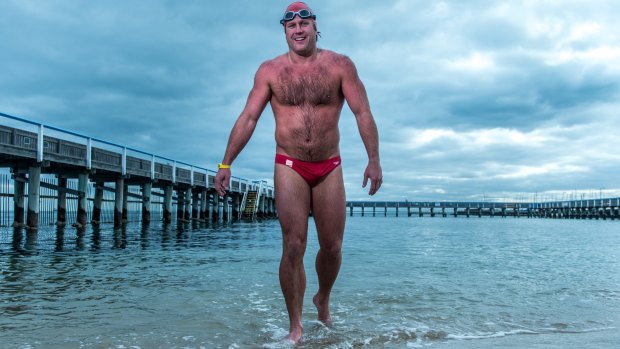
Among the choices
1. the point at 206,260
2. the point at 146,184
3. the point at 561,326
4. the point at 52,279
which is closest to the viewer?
the point at 561,326

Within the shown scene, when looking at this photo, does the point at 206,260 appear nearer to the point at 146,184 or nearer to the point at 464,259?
the point at 464,259

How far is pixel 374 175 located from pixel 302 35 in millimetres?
1179

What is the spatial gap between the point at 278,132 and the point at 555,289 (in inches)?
193

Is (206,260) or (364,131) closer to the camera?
(364,131)

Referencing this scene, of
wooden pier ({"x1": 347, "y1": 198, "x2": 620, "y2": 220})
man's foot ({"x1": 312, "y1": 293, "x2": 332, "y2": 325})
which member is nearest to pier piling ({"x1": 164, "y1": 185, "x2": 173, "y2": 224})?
man's foot ({"x1": 312, "y1": 293, "x2": 332, "y2": 325})

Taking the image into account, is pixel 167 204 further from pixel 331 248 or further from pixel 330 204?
pixel 330 204

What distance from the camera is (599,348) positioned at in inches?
135

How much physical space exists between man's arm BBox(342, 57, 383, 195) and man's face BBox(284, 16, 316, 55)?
0.99 feet

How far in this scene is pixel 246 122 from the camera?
3.88 metres

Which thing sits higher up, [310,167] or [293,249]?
[310,167]

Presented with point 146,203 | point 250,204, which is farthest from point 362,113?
point 250,204

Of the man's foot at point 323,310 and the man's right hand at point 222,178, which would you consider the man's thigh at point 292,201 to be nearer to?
the man's right hand at point 222,178

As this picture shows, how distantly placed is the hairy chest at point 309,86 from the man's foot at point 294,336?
5.47ft

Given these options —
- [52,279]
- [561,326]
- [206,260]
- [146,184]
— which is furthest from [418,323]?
[146,184]
